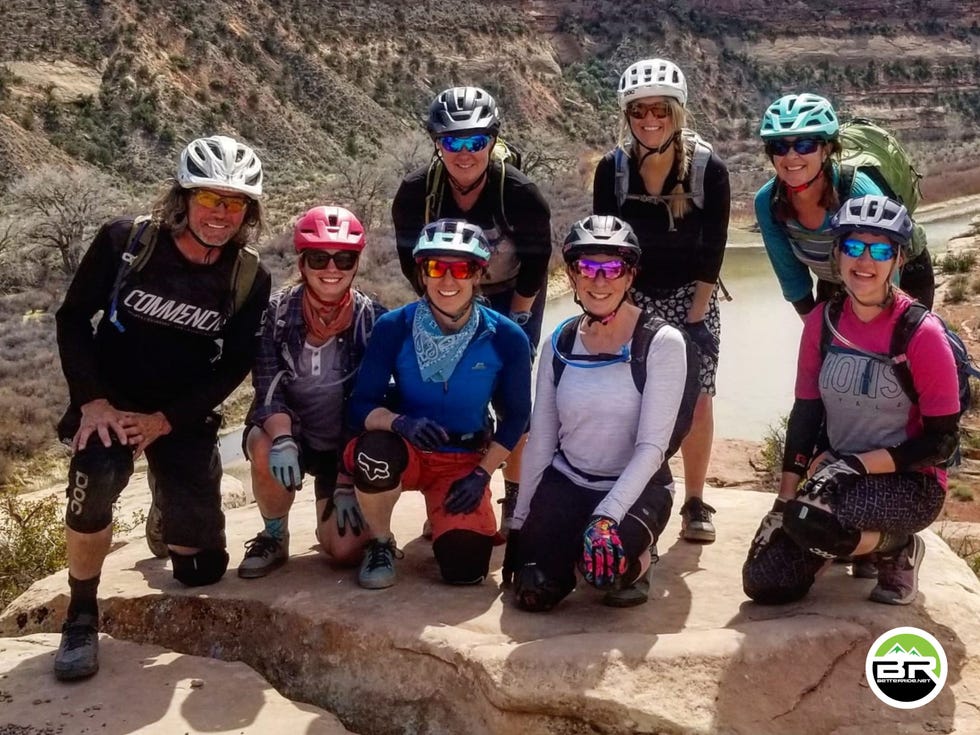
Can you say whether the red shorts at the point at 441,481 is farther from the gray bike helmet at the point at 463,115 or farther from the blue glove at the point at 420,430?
the gray bike helmet at the point at 463,115

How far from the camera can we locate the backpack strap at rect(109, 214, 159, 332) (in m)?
4.25

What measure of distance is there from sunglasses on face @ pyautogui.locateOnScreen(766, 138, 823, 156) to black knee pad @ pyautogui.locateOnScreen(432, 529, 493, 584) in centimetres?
204

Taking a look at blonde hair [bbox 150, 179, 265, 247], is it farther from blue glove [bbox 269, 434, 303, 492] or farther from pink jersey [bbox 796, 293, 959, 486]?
pink jersey [bbox 796, 293, 959, 486]

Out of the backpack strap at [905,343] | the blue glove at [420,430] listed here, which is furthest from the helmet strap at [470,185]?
the backpack strap at [905,343]

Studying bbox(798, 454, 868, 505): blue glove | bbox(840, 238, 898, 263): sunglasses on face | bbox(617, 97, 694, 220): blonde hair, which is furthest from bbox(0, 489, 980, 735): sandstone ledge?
bbox(617, 97, 694, 220): blonde hair

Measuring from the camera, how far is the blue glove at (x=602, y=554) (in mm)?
3824

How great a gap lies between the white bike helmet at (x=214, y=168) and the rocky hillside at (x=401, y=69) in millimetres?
27323

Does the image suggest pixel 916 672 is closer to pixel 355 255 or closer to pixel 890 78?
pixel 355 255

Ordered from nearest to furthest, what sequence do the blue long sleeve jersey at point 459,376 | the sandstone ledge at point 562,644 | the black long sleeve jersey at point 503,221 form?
1. the sandstone ledge at point 562,644
2. the blue long sleeve jersey at point 459,376
3. the black long sleeve jersey at point 503,221

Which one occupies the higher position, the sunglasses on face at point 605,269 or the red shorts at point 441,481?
the sunglasses on face at point 605,269

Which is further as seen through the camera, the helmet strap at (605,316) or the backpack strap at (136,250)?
the backpack strap at (136,250)

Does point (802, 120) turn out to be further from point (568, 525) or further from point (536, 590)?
point (536, 590)

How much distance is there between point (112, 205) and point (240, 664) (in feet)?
81.0

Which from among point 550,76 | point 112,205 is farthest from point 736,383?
point 550,76
